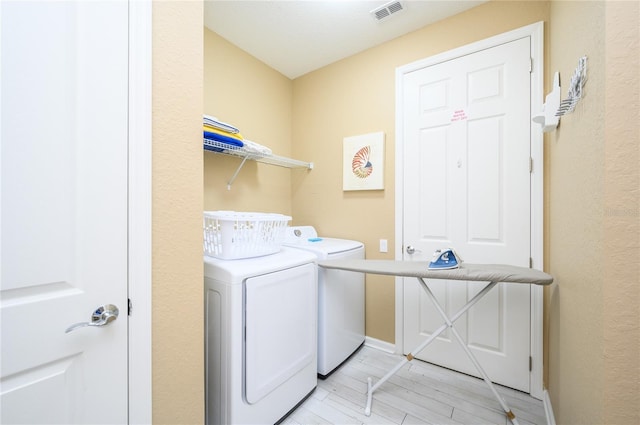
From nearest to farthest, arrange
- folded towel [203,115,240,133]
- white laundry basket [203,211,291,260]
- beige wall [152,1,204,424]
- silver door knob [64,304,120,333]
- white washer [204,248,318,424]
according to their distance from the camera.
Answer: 1. silver door knob [64,304,120,333]
2. beige wall [152,1,204,424]
3. white washer [204,248,318,424]
4. white laundry basket [203,211,291,260]
5. folded towel [203,115,240,133]

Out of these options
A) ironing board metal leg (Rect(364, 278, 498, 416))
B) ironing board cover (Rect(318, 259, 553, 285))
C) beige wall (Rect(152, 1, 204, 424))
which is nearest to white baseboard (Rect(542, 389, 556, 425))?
ironing board metal leg (Rect(364, 278, 498, 416))

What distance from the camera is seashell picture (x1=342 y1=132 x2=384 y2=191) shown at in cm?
221

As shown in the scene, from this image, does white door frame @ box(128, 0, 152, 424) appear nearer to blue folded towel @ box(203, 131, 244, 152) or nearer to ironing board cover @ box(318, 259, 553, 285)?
blue folded towel @ box(203, 131, 244, 152)

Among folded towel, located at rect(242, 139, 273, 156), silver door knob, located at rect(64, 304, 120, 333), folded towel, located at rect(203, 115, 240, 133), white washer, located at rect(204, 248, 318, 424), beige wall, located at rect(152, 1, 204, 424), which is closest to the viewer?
silver door knob, located at rect(64, 304, 120, 333)

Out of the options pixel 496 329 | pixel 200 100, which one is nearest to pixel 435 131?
pixel 496 329

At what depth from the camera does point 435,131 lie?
1976 millimetres

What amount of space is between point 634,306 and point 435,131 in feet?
5.14

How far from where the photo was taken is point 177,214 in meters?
0.95

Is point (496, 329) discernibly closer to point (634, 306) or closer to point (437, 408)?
point (437, 408)

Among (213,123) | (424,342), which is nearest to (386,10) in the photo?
(213,123)

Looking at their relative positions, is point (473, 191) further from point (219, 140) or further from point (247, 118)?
point (247, 118)

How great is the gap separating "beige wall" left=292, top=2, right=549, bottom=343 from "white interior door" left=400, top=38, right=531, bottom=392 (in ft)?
0.49

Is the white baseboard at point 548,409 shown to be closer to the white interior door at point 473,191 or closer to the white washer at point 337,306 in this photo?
the white interior door at point 473,191

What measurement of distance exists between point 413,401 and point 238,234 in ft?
5.13
